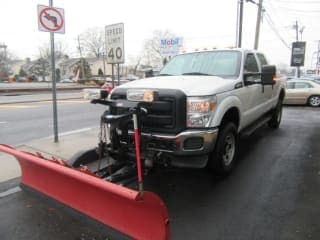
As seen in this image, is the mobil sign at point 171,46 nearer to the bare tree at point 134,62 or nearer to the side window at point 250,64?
the side window at point 250,64

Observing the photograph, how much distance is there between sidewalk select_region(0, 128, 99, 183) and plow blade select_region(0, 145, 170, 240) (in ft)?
4.65

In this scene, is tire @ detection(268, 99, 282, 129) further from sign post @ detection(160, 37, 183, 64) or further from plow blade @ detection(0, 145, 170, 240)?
plow blade @ detection(0, 145, 170, 240)

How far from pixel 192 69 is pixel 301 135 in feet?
14.0

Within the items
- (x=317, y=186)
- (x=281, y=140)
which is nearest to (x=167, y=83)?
(x=317, y=186)

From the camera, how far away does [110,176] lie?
4.13 metres

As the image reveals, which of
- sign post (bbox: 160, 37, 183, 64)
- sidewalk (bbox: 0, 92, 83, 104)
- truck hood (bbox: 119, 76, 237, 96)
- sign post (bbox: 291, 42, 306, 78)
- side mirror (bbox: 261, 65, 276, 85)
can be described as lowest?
sidewalk (bbox: 0, 92, 83, 104)

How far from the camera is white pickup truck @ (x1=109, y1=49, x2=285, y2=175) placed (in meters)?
4.04

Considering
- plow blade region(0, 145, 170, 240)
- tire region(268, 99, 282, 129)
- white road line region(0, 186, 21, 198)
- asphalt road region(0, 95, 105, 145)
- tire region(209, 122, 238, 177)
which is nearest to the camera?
plow blade region(0, 145, 170, 240)

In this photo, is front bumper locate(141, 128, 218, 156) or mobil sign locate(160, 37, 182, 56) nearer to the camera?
front bumper locate(141, 128, 218, 156)

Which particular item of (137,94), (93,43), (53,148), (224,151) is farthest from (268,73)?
(93,43)

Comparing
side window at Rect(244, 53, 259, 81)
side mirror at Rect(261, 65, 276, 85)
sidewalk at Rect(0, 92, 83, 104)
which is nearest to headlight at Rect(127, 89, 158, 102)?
side window at Rect(244, 53, 259, 81)

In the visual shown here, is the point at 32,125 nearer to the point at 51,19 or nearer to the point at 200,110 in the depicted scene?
the point at 51,19

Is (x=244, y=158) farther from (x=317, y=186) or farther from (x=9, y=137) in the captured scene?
(x=9, y=137)

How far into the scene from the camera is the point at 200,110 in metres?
4.08
